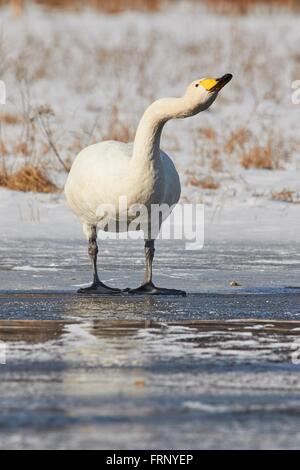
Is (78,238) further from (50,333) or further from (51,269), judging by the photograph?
(50,333)

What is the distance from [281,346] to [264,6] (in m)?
26.6

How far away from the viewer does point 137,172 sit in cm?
853

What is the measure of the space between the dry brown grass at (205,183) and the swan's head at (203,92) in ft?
20.6

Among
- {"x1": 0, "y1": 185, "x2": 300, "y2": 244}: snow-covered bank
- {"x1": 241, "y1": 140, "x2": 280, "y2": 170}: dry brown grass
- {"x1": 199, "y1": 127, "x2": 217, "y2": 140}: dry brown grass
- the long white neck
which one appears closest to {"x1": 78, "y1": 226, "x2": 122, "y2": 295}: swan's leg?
the long white neck

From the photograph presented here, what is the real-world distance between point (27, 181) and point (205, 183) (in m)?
2.05

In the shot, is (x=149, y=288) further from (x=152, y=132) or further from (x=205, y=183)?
(x=205, y=183)

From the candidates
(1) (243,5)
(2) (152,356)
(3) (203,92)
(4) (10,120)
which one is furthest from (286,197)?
(1) (243,5)

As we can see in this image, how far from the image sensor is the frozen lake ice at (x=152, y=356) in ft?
17.5

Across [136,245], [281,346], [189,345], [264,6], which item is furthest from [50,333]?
[264,6]

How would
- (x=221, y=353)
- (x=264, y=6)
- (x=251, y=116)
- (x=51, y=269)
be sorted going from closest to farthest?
1. (x=221, y=353)
2. (x=51, y=269)
3. (x=251, y=116)
4. (x=264, y=6)

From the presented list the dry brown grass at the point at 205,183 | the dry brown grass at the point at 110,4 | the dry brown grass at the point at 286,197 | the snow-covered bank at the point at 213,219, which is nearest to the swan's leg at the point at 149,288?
the snow-covered bank at the point at 213,219

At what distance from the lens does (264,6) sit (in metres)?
32.8

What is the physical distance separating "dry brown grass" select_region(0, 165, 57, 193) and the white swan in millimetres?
5084
